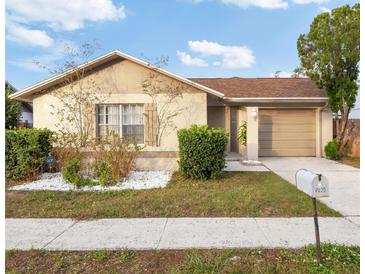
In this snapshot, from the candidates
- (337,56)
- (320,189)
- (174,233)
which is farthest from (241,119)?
(320,189)

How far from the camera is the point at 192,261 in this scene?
3242mm

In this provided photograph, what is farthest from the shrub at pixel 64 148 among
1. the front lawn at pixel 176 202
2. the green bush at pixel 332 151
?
the green bush at pixel 332 151

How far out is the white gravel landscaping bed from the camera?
7.28 m

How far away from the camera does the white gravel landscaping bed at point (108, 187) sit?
728 centimetres

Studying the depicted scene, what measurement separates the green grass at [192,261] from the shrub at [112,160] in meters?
4.13

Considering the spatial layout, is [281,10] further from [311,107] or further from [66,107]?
[66,107]

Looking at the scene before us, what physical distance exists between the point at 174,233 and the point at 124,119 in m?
6.73

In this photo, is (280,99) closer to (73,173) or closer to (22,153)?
(73,173)

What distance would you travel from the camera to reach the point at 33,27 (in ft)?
37.1

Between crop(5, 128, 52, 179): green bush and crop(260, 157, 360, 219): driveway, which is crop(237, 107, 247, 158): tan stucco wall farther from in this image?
crop(5, 128, 52, 179): green bush

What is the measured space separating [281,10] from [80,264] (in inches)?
525

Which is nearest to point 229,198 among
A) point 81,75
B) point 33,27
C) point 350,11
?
point 81,75

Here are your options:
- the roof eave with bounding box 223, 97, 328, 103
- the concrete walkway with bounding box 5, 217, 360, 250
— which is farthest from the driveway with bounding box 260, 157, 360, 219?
the roof eave with bounding box 223, 97, 328, 103
